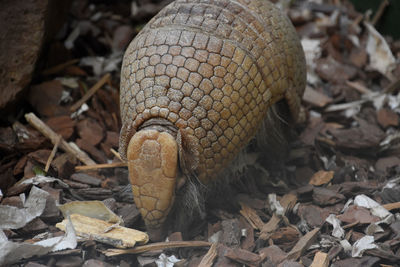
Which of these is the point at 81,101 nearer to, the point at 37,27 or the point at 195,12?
the point at 37,27

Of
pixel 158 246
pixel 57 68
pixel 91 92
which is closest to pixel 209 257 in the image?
pixel 158 246

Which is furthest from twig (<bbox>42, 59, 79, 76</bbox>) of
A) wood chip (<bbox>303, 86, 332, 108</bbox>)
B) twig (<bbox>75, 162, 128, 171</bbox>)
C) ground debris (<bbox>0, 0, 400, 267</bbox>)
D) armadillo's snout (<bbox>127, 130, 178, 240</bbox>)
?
wood chip (<bbox>303, 86, 332, 108</bbox>)

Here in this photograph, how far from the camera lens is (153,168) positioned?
2936mm

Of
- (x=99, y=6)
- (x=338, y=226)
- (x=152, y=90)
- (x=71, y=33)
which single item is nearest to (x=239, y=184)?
(x=338, y=226)

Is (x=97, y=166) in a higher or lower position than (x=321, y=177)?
higher

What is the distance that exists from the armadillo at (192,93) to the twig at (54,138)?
818mm

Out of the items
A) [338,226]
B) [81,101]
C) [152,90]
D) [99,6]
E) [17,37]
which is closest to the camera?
[152,90]

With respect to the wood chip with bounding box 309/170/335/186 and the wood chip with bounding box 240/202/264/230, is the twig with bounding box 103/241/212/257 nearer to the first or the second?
the wood chip with bounding box 240/202/264/230

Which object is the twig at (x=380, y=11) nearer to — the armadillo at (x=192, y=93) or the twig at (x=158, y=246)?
the armadillo at (x=192, y=93)

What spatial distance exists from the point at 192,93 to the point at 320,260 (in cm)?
125

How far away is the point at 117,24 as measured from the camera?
5.47 metres

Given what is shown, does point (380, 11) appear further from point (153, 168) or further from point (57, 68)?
point (153, 168)

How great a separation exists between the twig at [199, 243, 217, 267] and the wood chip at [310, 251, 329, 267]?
0.58m

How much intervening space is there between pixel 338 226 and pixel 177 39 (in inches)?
61.9
